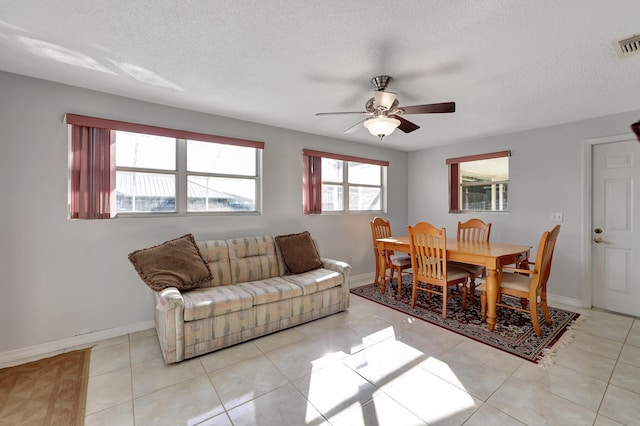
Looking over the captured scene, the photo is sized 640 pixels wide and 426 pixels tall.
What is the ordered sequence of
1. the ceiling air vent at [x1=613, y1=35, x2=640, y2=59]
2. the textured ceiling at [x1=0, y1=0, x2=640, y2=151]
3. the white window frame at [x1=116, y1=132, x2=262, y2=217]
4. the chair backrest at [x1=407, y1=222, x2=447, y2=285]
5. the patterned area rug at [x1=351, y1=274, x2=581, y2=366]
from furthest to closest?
the chair backrest at [x1=407, y1=222, x2=447, y2=285] < the white window frame at [x1=116, y1=132, x2=262, y2=217] < the patterned area rug at [x1=351, y1=274, x2=581, y2=366] < the ceiling air vent at [x1=613, y1=35, x2=640, y2=59] < the textured ceiling at [x1=0, y1=0, x2=640, y2=151]

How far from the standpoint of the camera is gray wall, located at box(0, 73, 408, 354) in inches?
92.4

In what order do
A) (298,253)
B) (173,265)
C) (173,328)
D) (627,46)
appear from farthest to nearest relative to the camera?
1. (298,253)
2. (173,265)
3. (173,328)
4. (627,46)

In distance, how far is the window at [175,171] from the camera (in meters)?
2.81

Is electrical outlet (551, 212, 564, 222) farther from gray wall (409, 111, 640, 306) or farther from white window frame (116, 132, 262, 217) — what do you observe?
white window frame (116, 132, 262, 217)

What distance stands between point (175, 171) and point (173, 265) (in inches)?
44.8

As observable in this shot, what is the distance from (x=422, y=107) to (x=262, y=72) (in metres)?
1.37

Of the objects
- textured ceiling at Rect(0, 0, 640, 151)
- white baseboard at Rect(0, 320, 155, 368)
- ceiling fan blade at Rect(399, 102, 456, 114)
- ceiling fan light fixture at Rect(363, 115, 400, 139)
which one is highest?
textured ceiling at Rect(0, 0, 640, 151)

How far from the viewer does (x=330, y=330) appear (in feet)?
9.40

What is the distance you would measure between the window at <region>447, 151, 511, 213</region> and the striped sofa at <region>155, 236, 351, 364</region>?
2.68 metres

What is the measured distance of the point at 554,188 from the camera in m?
3.70

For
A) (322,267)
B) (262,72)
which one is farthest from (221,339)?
(262,72)

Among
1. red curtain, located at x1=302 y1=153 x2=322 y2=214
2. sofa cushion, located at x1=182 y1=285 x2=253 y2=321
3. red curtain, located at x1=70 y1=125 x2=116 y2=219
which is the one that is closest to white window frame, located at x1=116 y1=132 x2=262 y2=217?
red curtain, located at x1=70 y1=125 x2=116 y2=219

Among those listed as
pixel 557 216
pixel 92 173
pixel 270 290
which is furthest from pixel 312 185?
pixel 557 216

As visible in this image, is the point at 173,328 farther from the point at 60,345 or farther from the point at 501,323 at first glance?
the point at 501,323
